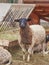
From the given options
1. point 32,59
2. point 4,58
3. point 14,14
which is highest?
point 4,58

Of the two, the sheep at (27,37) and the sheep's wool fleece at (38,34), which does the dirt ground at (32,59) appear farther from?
the sheep's wool fleece at (38,34)

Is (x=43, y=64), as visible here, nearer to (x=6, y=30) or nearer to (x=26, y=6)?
(x=6, y=30)

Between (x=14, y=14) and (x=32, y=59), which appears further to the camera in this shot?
(x=14, y=14)

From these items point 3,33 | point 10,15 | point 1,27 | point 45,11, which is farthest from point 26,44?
point 45,11

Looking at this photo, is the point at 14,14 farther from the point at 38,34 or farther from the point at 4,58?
the point at 4,58

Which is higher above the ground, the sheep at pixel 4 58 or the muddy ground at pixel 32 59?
the sheep at pixel 4 58

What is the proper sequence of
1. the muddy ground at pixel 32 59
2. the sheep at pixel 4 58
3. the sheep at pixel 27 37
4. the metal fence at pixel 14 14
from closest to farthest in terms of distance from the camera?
the sheep at pixel 4 58 → the muddy ground at pixel 32 59 → the sheep at pixel 27 37 → the metal fence at pixel 14 14

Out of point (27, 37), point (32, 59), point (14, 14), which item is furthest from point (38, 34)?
point (14, 14)

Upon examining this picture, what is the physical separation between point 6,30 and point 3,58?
1.85 metres

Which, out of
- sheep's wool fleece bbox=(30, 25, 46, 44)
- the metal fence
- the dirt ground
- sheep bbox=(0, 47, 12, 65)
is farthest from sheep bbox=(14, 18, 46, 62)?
the metal fence

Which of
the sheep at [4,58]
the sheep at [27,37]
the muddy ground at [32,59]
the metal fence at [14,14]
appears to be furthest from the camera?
the metal fence at [14,14]

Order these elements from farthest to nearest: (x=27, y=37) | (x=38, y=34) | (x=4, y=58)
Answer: (x=38, y=34) < (x=27, y=37) < (x=4, y=58)

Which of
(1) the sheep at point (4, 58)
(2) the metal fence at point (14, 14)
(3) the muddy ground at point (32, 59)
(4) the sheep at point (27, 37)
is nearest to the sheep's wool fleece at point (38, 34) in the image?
(4) the sheep at point (27, 37)

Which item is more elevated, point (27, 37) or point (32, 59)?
point (27, 37)
